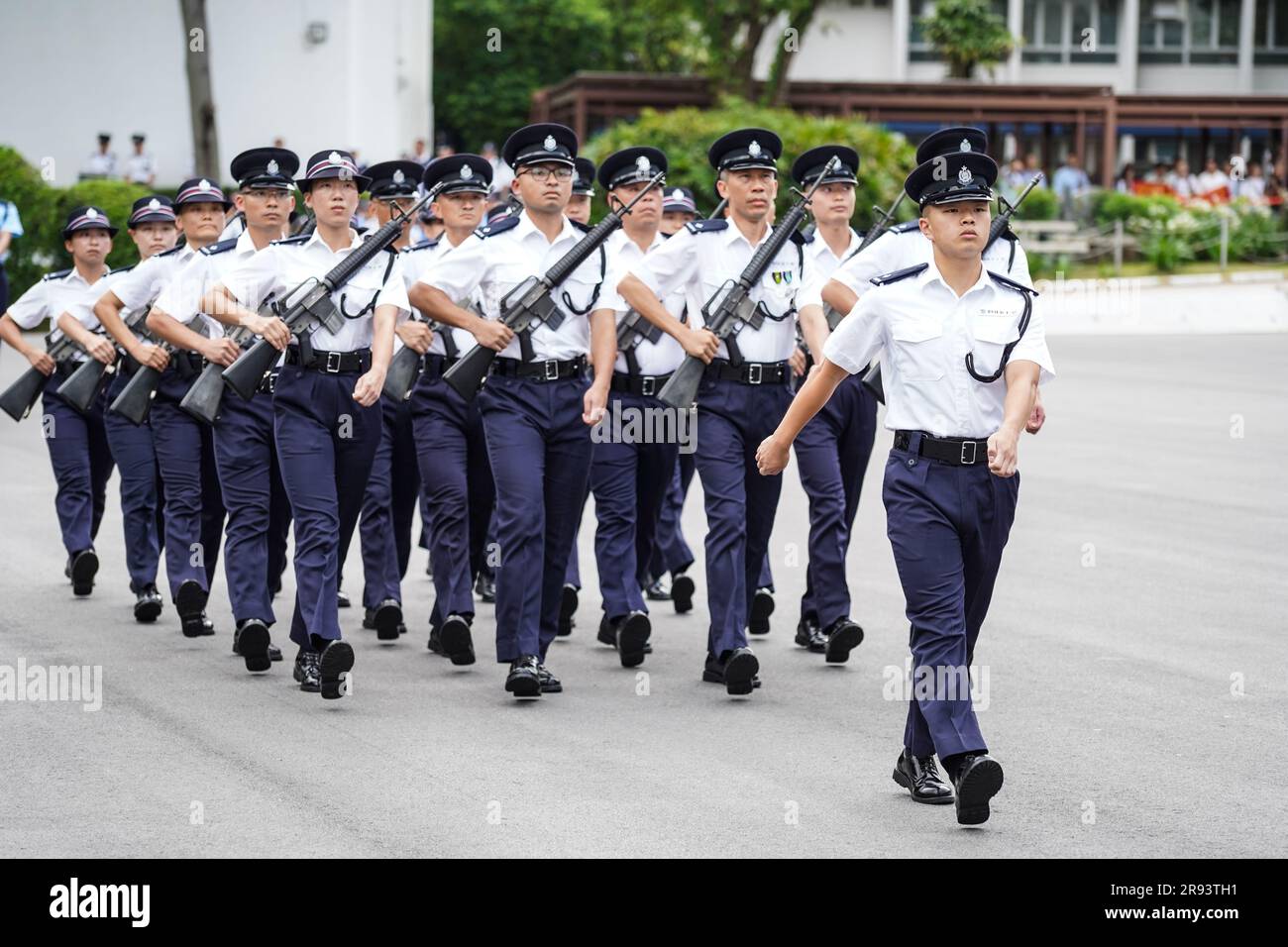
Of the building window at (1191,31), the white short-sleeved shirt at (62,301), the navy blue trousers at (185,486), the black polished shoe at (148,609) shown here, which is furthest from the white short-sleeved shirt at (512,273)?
the building window at (1191,31)

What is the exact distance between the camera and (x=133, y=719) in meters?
7.70

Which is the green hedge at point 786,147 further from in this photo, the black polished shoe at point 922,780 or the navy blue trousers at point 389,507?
the black polished shoe at point 922,780

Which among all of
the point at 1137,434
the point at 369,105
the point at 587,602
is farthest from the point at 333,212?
the point at 369,105

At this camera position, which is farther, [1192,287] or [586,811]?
[1192,287]

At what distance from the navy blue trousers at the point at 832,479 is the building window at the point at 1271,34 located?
52954 millimetres

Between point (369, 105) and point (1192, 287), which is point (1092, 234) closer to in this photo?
point (1192, 287)

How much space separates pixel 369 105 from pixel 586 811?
34.4 meters

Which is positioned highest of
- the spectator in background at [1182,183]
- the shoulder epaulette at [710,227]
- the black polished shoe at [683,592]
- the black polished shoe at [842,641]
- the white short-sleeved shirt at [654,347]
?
the shoulder epaulette at [710,227]

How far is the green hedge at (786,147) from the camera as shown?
2934cm

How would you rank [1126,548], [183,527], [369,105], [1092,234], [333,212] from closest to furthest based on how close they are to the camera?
1. [333,212]
2. [183,527]
3. [1126,548]
4. [1092,234]
5. [369,105]

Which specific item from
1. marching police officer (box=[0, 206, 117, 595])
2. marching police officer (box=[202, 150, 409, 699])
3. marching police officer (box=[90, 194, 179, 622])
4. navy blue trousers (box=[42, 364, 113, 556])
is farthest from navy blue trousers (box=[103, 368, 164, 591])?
marching police officer (box=[202, 150, 409, 699])

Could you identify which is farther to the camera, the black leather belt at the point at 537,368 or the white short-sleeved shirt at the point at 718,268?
the white short-sleeved shirt at the point at 718,268

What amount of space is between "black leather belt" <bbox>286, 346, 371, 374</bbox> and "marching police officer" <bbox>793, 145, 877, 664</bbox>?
2.02 m

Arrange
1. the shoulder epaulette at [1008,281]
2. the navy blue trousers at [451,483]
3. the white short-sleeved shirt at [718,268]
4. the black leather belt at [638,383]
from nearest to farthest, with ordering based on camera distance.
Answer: the shoulder epaulette at [1008,281] < the white short-sleeved shirt at [718,268] < the navy blue trousers at [451,483] < the black leather belt at [638,383]
